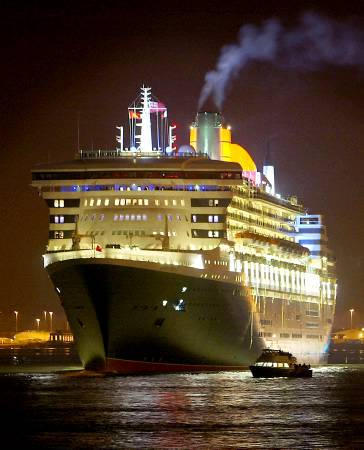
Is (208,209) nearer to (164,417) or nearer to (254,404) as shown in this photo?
(254,404)

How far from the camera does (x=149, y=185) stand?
93.2 meters

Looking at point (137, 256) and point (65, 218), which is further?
point (65, 218)

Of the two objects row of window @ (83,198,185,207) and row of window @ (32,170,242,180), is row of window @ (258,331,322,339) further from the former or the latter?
row of window @ (83,198,185,207)

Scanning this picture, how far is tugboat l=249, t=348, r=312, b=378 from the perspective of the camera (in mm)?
94250

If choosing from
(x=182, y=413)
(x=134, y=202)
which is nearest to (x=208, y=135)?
(x=134, y=202)

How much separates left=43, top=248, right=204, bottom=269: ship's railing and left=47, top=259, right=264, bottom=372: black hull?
33.1 inches

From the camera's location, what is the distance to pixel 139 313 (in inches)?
3482

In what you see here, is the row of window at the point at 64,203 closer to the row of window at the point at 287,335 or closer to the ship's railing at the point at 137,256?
the ship's railing at the point at 137,256

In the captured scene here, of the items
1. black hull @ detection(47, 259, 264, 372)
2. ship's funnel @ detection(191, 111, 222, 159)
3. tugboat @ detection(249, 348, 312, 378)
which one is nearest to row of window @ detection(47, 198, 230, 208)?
black hull @ detection(47, 259, 264, 372)

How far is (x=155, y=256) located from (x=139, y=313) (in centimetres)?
382

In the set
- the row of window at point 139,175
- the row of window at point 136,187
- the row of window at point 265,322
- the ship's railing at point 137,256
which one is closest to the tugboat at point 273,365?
the row of window at point 265,322

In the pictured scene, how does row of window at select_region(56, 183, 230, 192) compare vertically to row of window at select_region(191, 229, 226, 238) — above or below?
above

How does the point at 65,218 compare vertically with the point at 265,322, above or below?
above

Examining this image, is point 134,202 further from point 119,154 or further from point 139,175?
point 119,154
